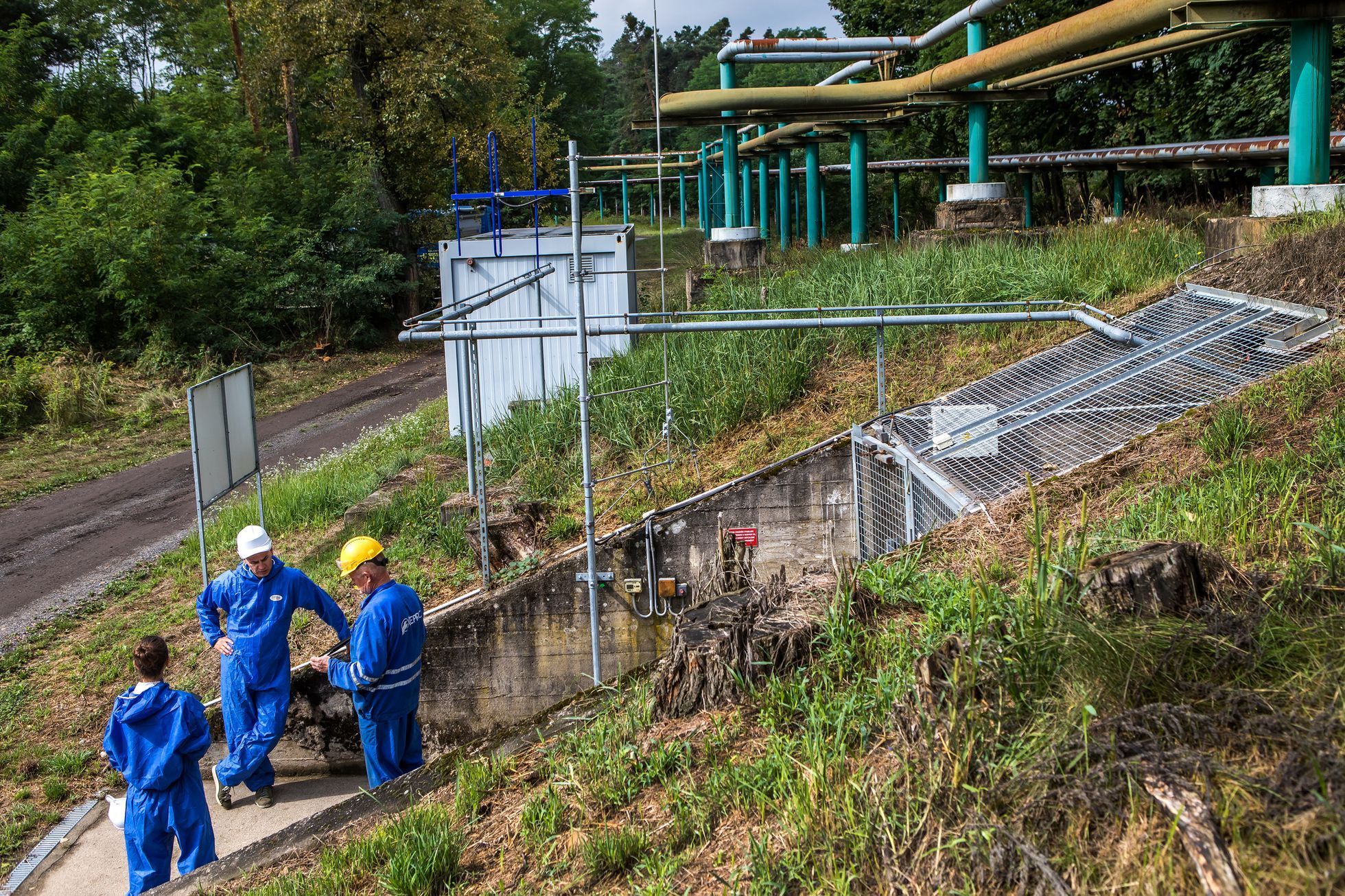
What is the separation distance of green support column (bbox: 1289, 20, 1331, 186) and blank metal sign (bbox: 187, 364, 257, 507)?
27.3ft

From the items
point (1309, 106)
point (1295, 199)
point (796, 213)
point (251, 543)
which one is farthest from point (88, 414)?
point (796, 213)

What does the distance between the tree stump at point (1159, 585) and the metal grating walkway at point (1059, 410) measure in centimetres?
161

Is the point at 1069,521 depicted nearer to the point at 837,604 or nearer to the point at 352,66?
the point at 837,604

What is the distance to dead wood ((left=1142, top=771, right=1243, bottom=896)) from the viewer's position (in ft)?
7.67

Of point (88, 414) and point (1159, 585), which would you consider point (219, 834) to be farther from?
point (88, 414)

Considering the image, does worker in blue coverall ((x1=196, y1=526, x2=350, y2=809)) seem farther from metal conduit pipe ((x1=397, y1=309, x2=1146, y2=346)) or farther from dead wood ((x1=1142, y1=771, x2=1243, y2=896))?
dead wood ((x1=1142, y1=771, x2=1243, y2=896))

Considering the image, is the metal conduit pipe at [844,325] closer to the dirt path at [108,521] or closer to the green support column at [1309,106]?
the green support column at [1309,106]

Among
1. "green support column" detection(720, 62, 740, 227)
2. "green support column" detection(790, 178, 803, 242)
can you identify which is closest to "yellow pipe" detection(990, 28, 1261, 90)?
"green support column" detection(720, 62, 740, 227)

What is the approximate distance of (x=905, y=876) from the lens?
2.77 metres

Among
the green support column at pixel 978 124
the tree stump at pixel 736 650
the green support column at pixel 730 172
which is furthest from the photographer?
the green support column at pixel 730 172

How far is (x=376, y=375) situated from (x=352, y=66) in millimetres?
10004

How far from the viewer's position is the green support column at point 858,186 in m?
17.8

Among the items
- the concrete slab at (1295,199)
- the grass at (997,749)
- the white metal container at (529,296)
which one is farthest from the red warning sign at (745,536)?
the white metal container at (529,296)

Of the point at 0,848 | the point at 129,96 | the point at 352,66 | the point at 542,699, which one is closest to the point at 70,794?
the point at 0,848
